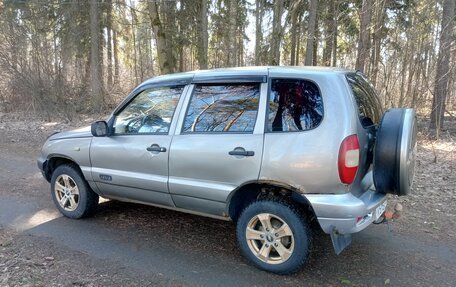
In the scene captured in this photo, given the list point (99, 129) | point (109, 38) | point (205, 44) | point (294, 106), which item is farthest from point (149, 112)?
point (109, 38)

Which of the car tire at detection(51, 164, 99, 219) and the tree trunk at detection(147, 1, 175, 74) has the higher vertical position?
the tree trunk at detection(147, 1, 175, 74)

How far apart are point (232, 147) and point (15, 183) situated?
4.82m

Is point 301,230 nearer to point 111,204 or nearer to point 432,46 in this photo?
point 111,204

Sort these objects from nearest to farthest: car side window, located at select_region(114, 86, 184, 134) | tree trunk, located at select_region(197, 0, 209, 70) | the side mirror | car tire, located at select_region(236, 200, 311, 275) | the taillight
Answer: the taillight
car tire, located at select_region(236, 200, 311, 275)
car side window, located at select_region(114, 86, 184, 134)
the side mirror
tree trunk, located at select_region(197, 0, 209, 70)

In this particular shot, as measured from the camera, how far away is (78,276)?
3.56m

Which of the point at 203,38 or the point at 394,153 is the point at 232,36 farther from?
the point at 394,153

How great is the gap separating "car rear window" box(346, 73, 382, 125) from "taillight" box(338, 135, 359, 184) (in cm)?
34

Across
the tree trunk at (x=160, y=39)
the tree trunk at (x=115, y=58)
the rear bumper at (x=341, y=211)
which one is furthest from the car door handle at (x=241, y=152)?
the tree trunk at (x=115, y=58)

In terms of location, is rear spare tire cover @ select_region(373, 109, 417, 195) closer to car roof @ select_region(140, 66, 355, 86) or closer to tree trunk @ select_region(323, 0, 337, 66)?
car roof @ select_region(140, 66, 355, 86)

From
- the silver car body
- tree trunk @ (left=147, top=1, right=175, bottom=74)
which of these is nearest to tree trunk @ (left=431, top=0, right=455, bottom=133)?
the silver car body

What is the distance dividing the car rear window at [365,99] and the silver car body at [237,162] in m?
0.15

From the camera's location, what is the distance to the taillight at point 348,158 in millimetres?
3195

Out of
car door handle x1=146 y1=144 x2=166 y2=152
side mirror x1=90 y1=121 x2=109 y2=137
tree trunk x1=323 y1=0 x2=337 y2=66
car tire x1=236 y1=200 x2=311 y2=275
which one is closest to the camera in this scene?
car tire x1=236 y1=200 x2=311 y2=275

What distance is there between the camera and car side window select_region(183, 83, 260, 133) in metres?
3.72
